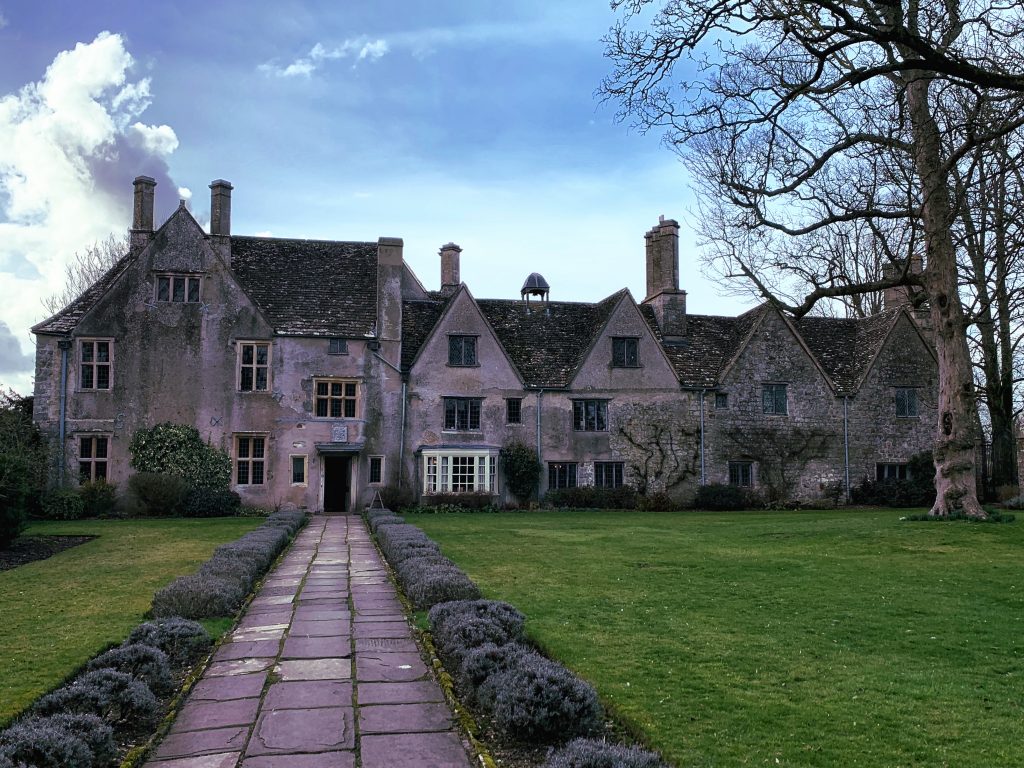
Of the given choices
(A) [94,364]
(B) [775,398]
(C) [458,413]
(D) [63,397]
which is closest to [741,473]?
(B) [775,398]

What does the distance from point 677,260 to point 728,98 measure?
25.4 meters

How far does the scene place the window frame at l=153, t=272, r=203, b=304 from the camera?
33125 millimetres

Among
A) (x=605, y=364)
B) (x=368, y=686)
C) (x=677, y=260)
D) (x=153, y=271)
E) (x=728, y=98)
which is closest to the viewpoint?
(x=368, y=686)

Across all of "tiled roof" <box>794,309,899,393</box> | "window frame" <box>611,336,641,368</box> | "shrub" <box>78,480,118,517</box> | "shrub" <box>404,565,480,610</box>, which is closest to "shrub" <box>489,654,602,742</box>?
"shrub" <box>404,565,480,610</box>

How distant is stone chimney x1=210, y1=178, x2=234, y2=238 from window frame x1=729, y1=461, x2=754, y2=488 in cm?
2361

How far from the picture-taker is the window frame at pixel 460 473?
111ft

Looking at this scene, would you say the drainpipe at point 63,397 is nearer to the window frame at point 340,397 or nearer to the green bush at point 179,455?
the green bush at point 179,455

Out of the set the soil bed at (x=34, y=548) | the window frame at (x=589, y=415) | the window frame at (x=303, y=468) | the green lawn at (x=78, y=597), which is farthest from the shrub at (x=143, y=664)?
the window frame at (x=589, y=415)

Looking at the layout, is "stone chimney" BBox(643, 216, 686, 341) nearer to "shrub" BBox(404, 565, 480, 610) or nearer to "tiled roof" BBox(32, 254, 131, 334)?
"tiled roof" BBox(32, 254, 131, 334)

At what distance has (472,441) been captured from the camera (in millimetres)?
35000

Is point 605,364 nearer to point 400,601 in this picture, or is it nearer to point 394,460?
point 394,460

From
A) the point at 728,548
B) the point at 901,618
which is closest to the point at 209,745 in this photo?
the point at 901,618

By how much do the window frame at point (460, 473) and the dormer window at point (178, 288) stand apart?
1098cm

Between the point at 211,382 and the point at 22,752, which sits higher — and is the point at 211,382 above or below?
above
